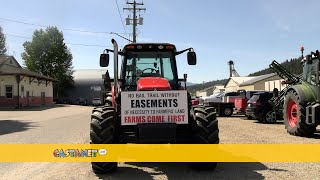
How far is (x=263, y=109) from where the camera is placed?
21.8 metres

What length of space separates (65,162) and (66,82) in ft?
216

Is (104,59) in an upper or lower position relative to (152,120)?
upper

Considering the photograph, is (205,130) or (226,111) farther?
(226,111)

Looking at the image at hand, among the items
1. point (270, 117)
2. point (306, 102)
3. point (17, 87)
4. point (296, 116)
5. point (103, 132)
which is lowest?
point (270, 117)

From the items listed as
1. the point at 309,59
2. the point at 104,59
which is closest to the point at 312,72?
the point at 309,59

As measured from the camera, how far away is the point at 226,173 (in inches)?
310

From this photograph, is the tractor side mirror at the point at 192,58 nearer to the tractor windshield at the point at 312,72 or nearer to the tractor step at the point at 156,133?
the tractor step at the point at 156,133

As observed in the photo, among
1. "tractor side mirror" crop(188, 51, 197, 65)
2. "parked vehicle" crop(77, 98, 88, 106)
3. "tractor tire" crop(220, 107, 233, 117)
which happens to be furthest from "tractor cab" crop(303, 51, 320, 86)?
"parked vehicle" crop(77, 98, 88, 106)

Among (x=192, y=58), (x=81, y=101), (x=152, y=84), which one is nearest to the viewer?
(x=152, y=84)

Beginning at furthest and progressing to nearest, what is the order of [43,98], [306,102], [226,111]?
[43,98]
[226,111]
[306,102]

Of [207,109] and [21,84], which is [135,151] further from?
[21,84]

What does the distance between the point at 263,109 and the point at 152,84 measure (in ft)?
47.8

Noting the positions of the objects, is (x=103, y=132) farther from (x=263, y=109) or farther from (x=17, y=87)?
(x=17, y=87)

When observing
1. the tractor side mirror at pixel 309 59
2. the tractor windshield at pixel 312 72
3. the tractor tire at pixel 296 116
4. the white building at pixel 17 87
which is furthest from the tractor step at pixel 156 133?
the white building at pixel 17 87
